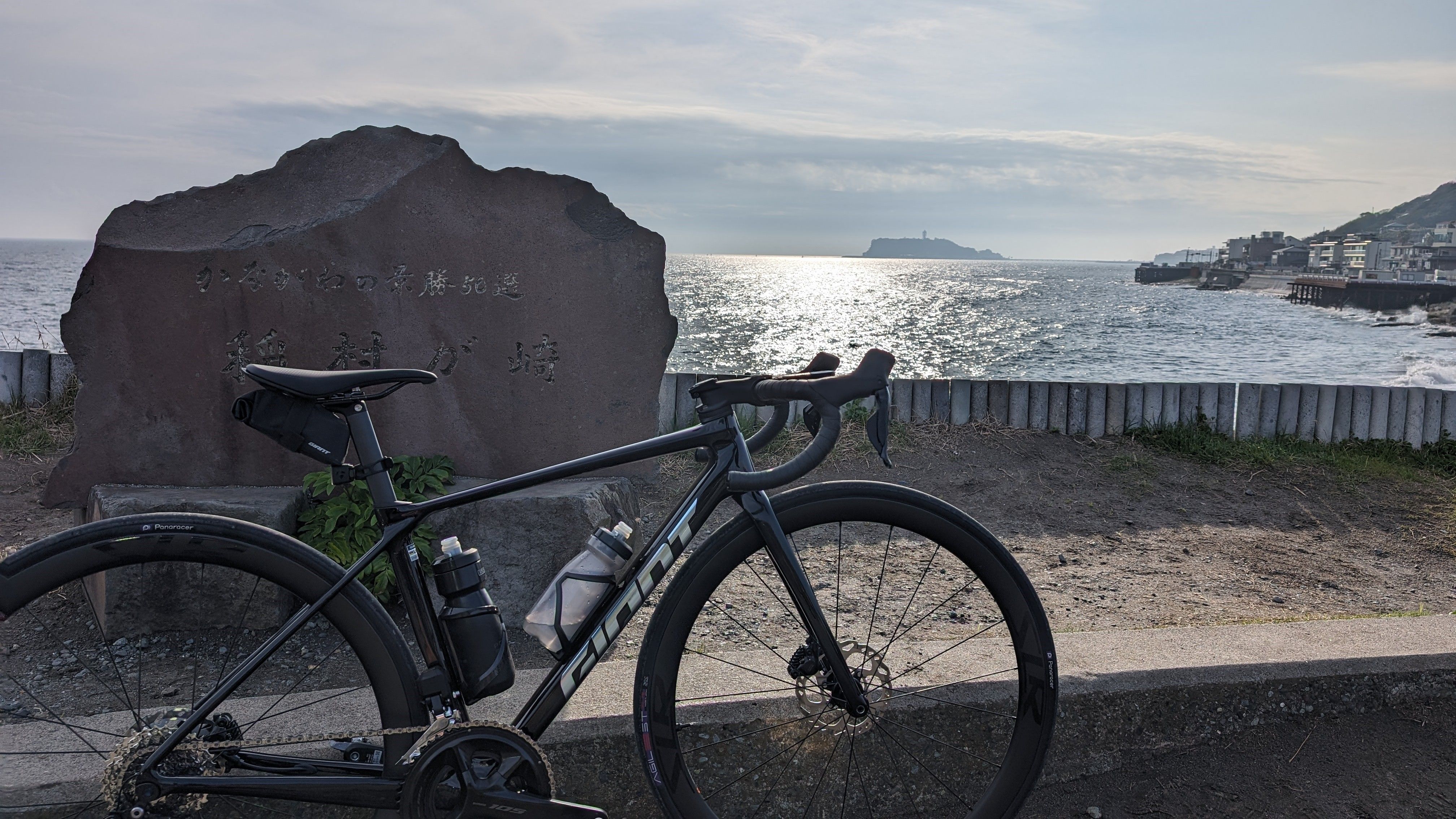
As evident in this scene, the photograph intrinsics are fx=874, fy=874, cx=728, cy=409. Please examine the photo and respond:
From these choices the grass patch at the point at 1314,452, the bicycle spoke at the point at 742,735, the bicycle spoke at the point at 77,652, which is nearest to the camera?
the bicycle spoke at the point at 742,735

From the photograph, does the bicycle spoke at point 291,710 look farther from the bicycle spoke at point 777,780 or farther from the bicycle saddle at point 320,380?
the bicycle spoke at point 777,780

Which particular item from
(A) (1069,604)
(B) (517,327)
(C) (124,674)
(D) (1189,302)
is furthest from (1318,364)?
(D) (1189,302)

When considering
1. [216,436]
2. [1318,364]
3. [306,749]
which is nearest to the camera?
[306,749]

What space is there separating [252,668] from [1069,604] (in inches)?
125

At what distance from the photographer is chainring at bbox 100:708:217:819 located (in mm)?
1667

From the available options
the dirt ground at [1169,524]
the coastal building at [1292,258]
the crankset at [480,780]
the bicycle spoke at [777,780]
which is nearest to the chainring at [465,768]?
the crankset at [480,780]

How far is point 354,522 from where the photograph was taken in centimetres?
332

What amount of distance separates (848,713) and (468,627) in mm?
837

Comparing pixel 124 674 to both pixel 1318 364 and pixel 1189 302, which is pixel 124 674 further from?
pixel 1189 302

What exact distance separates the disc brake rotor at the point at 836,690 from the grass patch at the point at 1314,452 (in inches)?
190

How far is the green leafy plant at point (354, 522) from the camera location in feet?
10.7

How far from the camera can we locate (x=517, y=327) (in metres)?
3.79

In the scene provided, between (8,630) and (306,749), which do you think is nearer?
(306,749)

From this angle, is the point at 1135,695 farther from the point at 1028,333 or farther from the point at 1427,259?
the point at 1427,259
